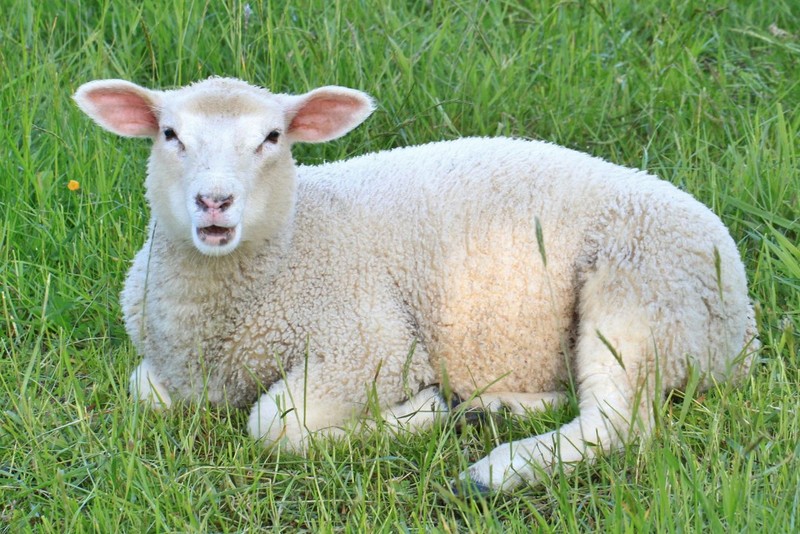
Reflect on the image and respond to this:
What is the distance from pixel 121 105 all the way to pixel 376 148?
4.69 ft

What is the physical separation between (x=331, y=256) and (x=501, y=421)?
78 centimetres

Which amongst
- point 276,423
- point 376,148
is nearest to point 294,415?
point 276,423

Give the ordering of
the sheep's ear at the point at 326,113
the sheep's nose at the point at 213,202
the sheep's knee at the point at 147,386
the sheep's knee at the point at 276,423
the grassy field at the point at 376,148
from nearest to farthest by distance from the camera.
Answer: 1. the grassy field at the point at 376,148
2. the sheep's nose at the point at 213,202
3. the sheep's knee at the point at 276,423
4. the sheep's knee at the point at 147,386
5. the sheep's ear at the point at 326,113

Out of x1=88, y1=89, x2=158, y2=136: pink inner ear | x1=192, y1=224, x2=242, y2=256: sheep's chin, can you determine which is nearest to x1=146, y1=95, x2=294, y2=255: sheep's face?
x1=192, y1=224, x2=242, y2=256: sheep's chin

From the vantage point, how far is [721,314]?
147 inches

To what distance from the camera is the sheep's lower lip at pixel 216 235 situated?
3.46m

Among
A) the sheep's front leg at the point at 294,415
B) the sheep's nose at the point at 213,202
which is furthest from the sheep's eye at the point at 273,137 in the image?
the sheep's front leg at the point at 294,415

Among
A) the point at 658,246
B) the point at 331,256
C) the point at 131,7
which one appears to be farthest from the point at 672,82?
the point at 131,7

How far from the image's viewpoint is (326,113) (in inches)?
156

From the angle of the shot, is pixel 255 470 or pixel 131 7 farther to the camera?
pixel 131 7

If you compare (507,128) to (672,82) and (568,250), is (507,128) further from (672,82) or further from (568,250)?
(568,250)

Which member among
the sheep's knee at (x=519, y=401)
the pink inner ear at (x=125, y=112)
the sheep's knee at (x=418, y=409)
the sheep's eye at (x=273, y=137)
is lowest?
the sheep's knee at (x=519, y=401)

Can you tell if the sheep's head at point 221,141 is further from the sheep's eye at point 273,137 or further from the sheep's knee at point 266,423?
the sheep's knee at point 266,423

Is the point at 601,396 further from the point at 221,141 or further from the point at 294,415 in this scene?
the point at 221,141
